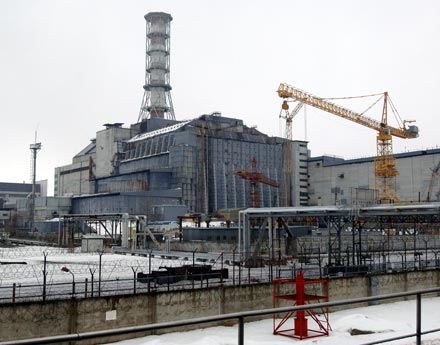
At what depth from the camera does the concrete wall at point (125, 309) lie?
2183 cm

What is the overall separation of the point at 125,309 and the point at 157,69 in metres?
139

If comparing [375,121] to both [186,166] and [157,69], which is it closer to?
[186,166]

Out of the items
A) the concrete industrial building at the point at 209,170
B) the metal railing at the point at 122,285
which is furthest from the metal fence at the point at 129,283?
the concrete industrial building at the point at 209,170

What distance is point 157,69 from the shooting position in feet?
517

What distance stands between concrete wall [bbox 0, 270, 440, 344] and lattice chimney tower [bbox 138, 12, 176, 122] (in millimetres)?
129317

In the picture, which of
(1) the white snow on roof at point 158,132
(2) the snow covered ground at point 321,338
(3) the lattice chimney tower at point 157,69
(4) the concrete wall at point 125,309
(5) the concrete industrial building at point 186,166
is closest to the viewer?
(2) the snow covered ground at point 321,338

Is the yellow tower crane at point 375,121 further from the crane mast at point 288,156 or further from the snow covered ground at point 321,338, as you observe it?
the snow covered ground at point 321,338

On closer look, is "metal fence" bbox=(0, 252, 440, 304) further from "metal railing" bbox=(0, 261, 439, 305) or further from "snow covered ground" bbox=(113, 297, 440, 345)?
"snow covered ground" bbox=(113, 297, 440, 345)

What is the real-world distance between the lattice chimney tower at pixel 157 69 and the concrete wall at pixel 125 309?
129 meters

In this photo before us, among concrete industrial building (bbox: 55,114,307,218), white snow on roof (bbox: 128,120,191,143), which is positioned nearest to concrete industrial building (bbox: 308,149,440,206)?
concrete industrial building (bbox: 55,114,307,218)

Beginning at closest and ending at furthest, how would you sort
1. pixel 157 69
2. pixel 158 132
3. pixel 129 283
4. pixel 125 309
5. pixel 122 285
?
pixel 125 309 < pixel 122 285 < pixel 129 283 < pixel 158 132 < pixel 157 69

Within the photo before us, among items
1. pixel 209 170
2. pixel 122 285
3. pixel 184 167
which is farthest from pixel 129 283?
pixel 209 170

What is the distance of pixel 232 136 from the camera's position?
120250mm

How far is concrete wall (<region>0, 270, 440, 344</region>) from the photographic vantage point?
21.8 meters
